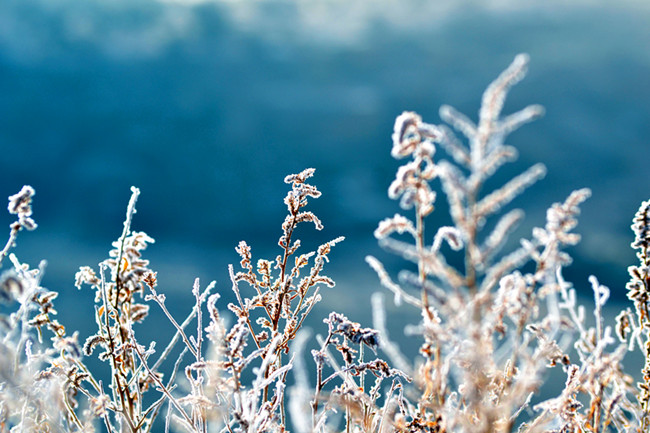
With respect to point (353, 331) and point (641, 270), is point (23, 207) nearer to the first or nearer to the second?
point (353, 331)

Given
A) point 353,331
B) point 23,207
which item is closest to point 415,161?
point 353,331

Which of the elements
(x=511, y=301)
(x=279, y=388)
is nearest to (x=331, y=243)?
(x=279, y=388)

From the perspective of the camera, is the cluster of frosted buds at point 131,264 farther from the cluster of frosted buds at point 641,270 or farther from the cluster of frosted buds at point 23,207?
the cluster of frosted buds at point 641,270

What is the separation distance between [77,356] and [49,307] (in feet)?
1.75

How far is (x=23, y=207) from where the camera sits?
8.13ft

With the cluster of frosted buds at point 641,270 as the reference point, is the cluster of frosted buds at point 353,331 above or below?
below

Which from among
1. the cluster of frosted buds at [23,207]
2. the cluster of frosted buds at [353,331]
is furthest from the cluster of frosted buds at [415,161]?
the cluster of frosted buds at [23,207]

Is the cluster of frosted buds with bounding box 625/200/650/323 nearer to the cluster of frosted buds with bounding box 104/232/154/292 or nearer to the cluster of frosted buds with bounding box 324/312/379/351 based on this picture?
the cluster of frosted buds with bounding box 324/312/379/351

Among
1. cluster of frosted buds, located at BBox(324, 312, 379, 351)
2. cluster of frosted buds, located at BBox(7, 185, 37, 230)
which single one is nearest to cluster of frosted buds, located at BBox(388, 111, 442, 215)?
cluster of frosted buds, located at BBox(324, 312, 379, 351)

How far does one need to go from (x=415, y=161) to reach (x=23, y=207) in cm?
162

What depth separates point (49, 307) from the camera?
111 inches

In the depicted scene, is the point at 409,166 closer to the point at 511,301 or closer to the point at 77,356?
the point at 511,301

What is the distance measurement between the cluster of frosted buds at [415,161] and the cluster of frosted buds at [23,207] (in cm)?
150

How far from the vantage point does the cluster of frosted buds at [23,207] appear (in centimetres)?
243
